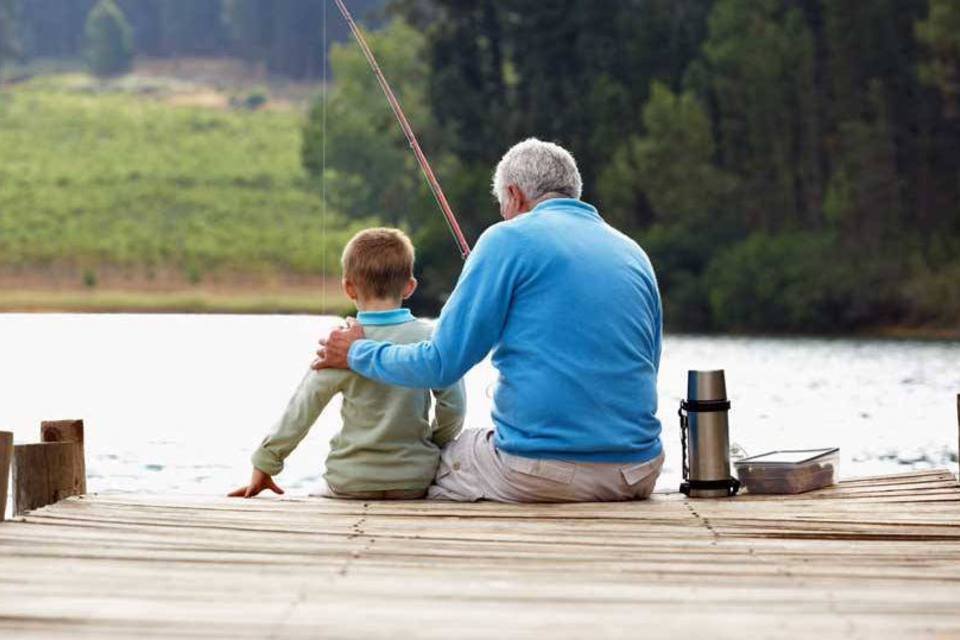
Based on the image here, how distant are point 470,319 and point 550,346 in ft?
0.67

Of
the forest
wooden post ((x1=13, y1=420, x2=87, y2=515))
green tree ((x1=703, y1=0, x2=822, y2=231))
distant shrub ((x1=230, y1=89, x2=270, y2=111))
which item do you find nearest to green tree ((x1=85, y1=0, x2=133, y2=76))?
distant shrub ((x1=230, y1=89, x2=270, y2=111))

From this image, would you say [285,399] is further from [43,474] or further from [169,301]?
[169,301]

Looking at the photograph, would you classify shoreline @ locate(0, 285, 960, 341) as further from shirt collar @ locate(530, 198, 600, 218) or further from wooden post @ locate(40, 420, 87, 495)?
shirt collar @ locate(530, 198, 600, 218)

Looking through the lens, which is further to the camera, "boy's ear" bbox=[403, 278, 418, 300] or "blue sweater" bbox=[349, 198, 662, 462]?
"boy's ear" bbox=[403, 278, 418, 300]

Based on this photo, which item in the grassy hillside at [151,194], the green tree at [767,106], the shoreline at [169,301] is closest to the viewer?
the green tree at [767,106]

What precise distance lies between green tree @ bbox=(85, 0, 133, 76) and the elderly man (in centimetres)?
6942

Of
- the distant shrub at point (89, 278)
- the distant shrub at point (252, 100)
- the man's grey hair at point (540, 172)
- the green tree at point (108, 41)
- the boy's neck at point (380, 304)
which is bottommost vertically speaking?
the boy's neck at point (380, 304)

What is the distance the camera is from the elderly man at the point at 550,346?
4270 millimetres

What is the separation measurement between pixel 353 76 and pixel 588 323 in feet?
164

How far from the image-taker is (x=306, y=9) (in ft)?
234

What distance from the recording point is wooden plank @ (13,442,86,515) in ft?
15.8

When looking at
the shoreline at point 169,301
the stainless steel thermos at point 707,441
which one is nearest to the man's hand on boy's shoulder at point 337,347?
the stainless steel thermos at point 707,441

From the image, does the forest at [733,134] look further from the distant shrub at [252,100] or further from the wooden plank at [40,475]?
the wooden plank at [40,475]

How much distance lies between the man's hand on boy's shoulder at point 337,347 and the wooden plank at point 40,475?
85 cm
